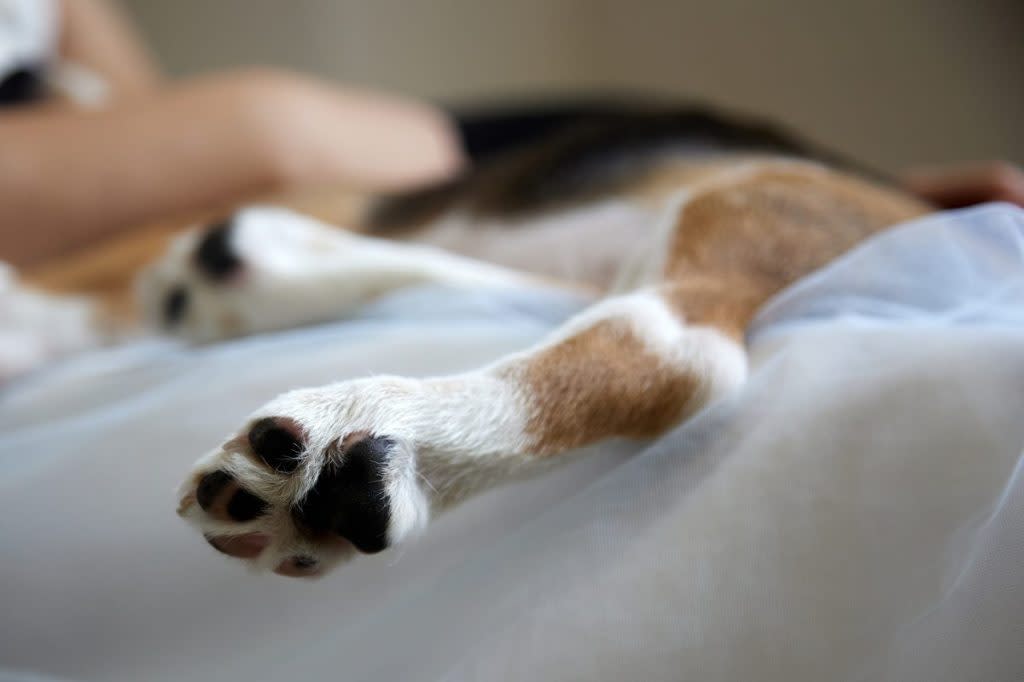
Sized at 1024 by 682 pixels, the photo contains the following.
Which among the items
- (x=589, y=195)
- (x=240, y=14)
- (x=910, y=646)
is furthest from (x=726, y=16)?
(x=910, y=646)

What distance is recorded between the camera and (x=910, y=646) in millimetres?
494

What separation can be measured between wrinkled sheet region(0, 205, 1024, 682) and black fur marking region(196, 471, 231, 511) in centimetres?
8

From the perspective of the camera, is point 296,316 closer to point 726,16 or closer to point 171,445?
point 171,445

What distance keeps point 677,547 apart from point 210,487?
0.94 feet

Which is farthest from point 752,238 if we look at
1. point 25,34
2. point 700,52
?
point 700,52

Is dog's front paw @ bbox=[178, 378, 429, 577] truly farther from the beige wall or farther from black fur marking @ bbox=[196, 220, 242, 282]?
the beige wall

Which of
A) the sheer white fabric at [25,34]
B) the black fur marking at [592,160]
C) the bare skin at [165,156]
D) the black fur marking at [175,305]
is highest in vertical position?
the sheer white fabric at [25,34]

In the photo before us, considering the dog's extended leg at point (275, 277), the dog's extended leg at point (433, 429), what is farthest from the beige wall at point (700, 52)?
the dog's extended leg at point (433, 429)

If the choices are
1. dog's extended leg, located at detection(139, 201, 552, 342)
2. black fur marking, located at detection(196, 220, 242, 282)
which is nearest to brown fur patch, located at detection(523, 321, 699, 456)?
dog's extended leg, located at detection(139, 201, 552, 342)

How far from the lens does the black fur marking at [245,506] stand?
19.3 inches

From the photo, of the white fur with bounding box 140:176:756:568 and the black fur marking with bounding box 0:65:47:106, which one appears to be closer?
the white fur with bounding box 140:176:756:568

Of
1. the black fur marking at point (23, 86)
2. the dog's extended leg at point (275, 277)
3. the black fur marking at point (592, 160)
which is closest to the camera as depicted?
the dog's extended leg at point (275, 277)

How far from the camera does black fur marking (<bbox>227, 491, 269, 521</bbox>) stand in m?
0.49

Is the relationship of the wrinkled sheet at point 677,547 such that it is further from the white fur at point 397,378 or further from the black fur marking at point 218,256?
the black fur marking at point 218,256
